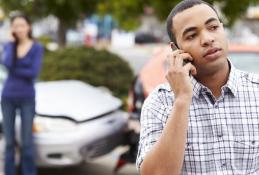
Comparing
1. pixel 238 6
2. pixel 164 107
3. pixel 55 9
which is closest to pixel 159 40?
pixel 55 9

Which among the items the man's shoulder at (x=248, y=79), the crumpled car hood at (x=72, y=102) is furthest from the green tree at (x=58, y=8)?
the man's shoulder at (x=248, y=79)

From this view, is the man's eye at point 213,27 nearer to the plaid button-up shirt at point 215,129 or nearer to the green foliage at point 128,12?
the plaid button-up shirt at point 215,129

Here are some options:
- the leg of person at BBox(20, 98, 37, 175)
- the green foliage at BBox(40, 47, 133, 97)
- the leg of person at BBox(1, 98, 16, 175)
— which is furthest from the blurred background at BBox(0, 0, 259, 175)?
the leg of person at BBox(1, 98, 16, 175)

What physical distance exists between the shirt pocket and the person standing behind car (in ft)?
12.0

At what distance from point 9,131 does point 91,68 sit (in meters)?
4.69

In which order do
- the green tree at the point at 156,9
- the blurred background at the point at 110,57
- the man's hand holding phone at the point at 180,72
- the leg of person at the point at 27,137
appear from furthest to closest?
1. the green tree at the point at 156,9
2. the blurred background at the point at 110,57
3. the leg of person at the point at 27,137
4. the man's hand holding phone at the point at 180,72

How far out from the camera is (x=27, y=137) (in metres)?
5.39

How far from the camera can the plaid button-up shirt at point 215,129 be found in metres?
1.90

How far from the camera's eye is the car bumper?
5.47m

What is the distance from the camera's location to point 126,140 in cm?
588

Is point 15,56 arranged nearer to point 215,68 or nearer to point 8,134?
point 8,134

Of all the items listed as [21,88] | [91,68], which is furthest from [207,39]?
[91,68]

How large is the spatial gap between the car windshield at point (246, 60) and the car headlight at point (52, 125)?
64.9 inches

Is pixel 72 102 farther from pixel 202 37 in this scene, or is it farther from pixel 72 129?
pixel 202 37
